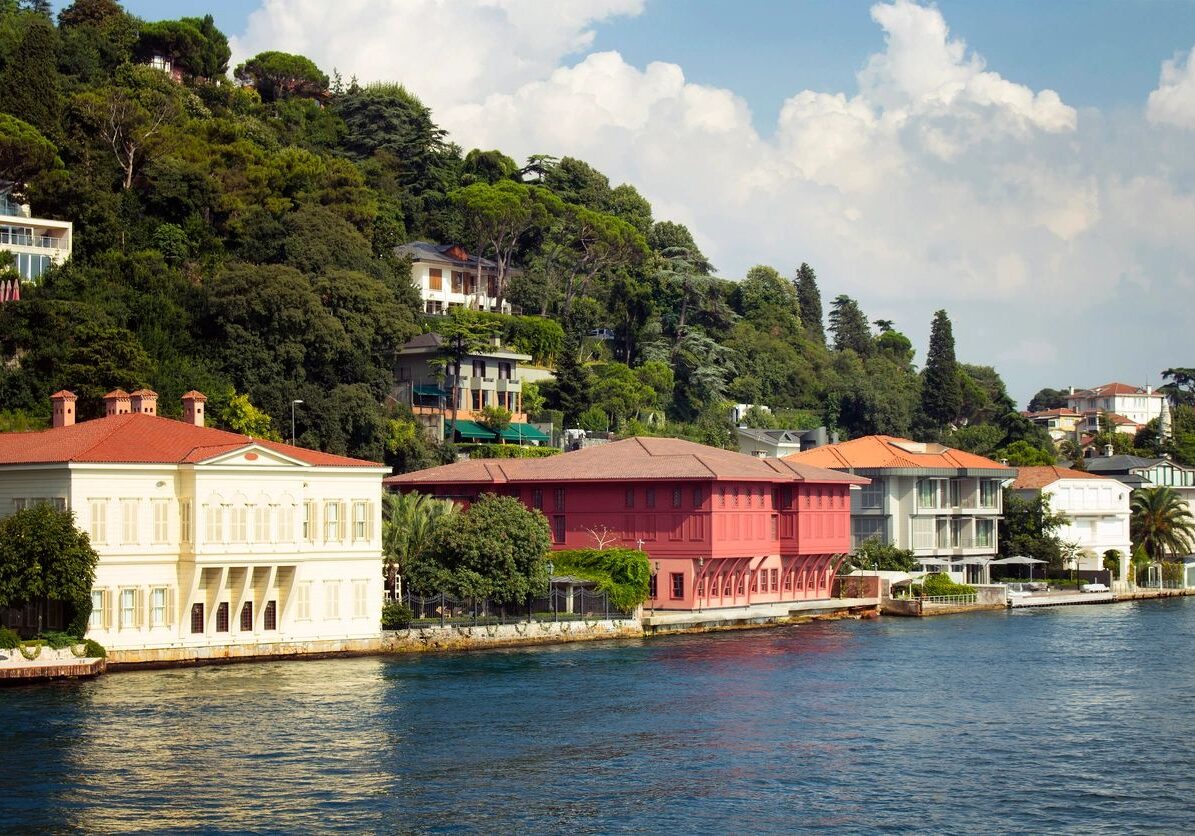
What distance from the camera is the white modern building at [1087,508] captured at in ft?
336

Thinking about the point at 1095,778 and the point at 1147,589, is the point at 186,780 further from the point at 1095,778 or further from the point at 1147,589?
the point at 1147,589

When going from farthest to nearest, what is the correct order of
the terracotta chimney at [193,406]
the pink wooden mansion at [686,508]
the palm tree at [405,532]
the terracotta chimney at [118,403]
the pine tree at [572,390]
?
1. the pine tree at [572,390]
2. the pink wooden mansion at [686,508]
3. the palm tree at [405,532]
4. the terracotta chimney at [193,406]
5. the terracotta chimney at [118,403]

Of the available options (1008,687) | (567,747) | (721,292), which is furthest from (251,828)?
(721,292)

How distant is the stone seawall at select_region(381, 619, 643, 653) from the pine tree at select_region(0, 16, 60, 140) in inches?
1719

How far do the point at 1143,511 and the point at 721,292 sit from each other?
3555 centimetres

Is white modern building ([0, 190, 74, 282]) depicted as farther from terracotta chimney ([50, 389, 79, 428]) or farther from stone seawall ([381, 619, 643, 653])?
stone seawall ([381, 619, 643, 653])

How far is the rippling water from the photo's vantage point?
32812 mm

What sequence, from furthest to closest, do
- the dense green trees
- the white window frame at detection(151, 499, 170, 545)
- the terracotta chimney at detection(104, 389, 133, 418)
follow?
the terracotta chimney at detection(104, 389, 133, 418), the white window frame at detection(151, 499, 170, 545), the dense green trees

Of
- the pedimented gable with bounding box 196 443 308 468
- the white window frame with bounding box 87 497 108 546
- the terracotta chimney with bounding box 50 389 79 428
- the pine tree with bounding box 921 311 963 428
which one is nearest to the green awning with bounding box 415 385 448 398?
the terracotta chimney with bounding box 50 389 79 428

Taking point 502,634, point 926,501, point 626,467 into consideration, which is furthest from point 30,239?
point 926,501

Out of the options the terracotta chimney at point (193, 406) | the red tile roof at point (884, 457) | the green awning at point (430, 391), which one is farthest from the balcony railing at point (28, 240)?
the red tile roof at point (884, 457)

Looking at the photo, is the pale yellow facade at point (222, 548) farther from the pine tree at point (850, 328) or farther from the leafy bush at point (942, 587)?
the pine tree at point (850, 328)

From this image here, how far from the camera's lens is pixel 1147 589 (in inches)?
4001

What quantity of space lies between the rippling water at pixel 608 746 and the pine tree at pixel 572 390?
4258cm
